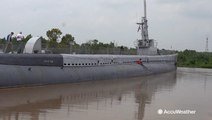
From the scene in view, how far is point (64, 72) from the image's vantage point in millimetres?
23844

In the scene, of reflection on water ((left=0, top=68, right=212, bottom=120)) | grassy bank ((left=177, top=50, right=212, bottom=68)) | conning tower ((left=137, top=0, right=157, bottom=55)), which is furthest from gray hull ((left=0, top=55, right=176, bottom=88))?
grassy bank ((left=177, top=50, right=212, bottom=68))

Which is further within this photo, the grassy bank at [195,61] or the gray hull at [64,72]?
the grassy bank at [195,61]

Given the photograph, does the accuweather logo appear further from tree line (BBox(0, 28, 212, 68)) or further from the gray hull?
tree line (BBox(0, 28, 212, 68))

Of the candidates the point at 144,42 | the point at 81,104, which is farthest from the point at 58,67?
the point at 144,42

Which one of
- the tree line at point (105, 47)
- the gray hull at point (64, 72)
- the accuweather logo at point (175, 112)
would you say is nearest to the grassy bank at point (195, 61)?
the tree line at point (105, 47)

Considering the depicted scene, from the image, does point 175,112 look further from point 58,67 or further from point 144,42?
point 144,42

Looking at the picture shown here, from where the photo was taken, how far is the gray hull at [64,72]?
20172 millimetres

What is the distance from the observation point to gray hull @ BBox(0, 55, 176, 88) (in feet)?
66.2

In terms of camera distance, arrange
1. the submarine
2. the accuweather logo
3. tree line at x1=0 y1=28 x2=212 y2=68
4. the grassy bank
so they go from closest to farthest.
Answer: the accuweather logo < the submarine < tree line at x1=0 y1=28 x2=212 y2=68 < the grassy bank

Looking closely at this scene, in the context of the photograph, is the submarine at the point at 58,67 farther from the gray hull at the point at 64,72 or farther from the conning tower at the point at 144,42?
the conning tower at the point at 144,42

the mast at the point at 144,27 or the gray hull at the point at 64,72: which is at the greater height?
the mast at the point at 144,27

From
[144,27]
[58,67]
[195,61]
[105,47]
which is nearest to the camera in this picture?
[58,67]

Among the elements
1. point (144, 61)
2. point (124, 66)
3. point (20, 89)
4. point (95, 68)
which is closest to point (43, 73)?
point (20, 89)

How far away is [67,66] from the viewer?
81.0ft
